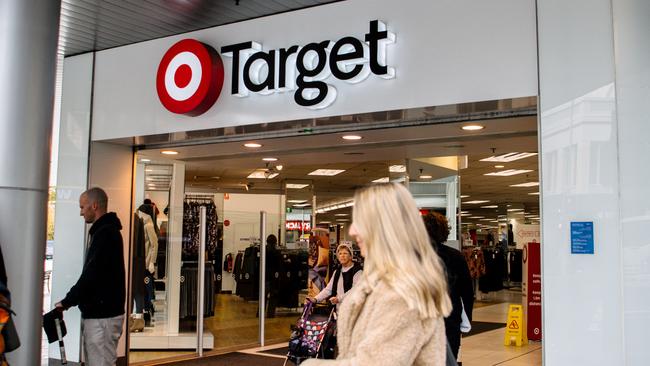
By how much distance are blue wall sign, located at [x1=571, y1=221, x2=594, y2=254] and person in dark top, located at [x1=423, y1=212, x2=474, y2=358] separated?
77 cm

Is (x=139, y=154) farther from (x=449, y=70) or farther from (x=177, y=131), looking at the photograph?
(x=449, y=70)

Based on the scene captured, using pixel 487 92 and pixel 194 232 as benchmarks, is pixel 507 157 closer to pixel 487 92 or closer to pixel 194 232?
pixel 194 232

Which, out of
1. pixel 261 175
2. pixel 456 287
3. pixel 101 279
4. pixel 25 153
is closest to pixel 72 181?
pixel 101 279

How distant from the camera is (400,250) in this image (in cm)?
177

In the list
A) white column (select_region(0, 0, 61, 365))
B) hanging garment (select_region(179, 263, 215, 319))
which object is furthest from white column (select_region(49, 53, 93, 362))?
white column (select_region(0, 0, 61, 365))

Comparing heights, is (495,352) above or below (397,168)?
below

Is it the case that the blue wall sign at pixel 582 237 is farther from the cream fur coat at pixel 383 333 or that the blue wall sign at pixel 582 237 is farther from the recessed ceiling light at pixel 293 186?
the recessed ceiling light at pixel 293 186

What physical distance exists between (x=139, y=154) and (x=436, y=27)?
3957 millimetres

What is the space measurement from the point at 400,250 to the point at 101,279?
10.4 feet

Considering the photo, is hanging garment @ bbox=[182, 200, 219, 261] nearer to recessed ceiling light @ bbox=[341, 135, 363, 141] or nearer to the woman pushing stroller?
the woman pushing stroller

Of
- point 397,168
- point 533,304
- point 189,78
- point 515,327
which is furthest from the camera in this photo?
point 533,304

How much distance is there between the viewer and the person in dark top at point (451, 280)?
13.8ft

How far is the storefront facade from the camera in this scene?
4227 millimetres

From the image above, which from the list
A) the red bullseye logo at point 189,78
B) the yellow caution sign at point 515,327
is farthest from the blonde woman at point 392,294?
the yellow caution sign at point 515,327
